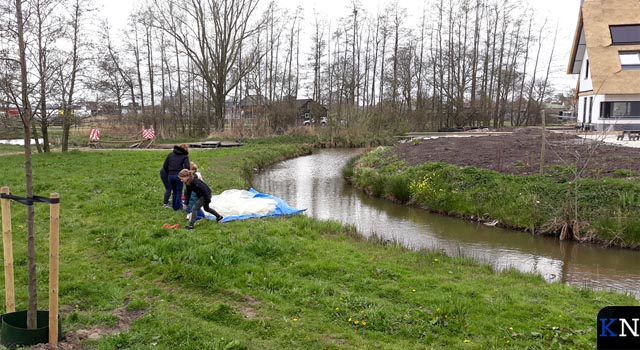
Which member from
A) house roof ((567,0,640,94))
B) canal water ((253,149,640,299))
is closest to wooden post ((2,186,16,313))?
canal water ((253,149,640,299))

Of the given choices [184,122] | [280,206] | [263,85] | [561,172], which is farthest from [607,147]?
[263,85]

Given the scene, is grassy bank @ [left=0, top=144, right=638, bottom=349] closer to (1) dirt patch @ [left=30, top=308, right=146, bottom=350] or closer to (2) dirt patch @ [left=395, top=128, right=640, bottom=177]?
(1) dirt patch @ [left=30, top=308, right=146, bottom=350]

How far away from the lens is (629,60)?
2691 centimetres

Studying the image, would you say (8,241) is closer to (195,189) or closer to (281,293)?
(281,293)

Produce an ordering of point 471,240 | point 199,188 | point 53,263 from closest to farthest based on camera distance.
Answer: point 53,263 < point 199,188 < point 471,240

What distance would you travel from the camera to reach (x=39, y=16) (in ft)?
52.2

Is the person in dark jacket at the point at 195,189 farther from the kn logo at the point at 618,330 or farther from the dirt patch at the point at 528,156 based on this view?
the dirt patch at the point at 528,156

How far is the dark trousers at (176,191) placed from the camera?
32.3 feet

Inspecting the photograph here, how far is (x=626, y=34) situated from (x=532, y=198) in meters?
23.0

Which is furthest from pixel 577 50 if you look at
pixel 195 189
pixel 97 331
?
pixel 97 331

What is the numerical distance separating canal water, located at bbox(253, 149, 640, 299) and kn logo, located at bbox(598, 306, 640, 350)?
8.07ft

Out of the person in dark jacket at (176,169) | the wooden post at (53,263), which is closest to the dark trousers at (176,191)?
the person in dark jacket at (176,169)

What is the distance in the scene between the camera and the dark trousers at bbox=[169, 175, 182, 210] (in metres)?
9.86

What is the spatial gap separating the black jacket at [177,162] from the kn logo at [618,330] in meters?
8.11
